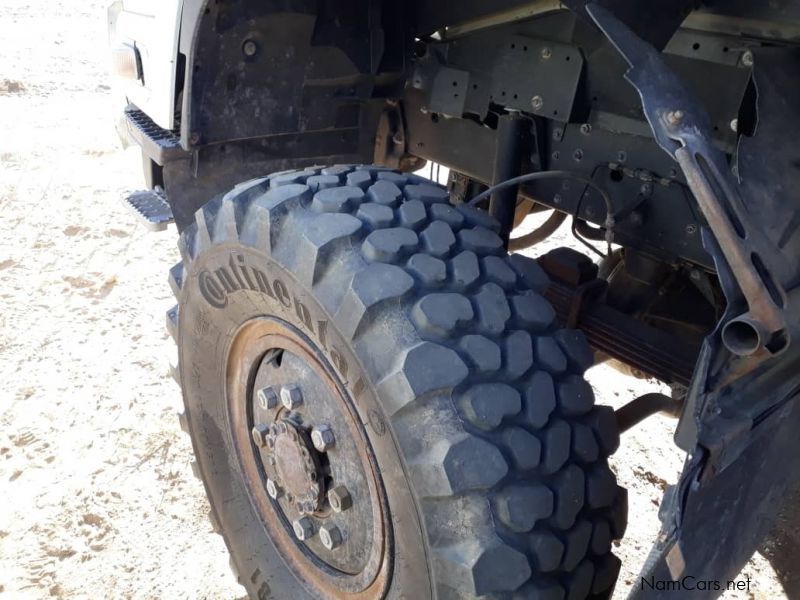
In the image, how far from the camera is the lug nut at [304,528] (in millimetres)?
1924

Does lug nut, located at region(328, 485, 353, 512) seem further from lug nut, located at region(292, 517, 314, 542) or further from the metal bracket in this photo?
the metal bracket

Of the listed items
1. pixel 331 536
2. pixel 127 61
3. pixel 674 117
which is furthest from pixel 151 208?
pixel 674 117

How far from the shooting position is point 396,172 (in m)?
1.89

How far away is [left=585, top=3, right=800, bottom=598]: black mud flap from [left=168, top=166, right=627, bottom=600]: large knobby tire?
0.22m

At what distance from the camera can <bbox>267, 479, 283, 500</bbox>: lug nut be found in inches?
78.6

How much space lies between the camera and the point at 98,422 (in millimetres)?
3055

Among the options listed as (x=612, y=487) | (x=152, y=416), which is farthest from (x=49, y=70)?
(x=612, y=487)

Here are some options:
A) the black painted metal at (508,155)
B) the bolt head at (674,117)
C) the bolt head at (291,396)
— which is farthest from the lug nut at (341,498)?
the bolt head at (674,117)

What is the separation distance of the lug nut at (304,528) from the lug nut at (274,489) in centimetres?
10

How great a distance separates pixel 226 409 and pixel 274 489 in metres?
0.28

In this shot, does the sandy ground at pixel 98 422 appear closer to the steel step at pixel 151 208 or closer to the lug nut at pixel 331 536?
the lug nut at pixel 331 536

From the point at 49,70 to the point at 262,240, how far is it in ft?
23.2

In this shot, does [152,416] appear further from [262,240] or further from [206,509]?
[262,240]

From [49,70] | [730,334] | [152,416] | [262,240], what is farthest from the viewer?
[49,70]
